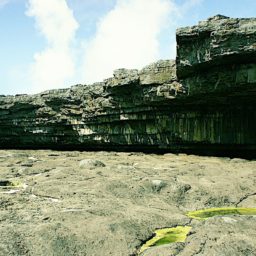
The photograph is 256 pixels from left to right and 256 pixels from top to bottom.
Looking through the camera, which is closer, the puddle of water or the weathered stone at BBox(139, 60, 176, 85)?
the puddle of water

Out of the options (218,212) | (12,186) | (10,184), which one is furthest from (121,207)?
(10,184)

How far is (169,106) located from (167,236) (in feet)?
40.6

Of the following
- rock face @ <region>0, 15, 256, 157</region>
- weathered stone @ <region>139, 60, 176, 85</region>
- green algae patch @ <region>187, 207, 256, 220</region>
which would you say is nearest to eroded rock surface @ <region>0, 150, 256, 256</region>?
green algae patch @ <region>187, 207, 256, 220</region>

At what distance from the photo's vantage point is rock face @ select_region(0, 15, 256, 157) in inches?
574

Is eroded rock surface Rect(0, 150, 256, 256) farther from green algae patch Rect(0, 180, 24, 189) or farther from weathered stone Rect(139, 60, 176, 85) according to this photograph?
weathered stone Rect(139, 60, 176, 85)

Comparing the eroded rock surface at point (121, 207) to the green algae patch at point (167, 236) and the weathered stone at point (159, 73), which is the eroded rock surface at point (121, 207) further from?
the weathered stone at point (159, 73)

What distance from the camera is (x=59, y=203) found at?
974cm

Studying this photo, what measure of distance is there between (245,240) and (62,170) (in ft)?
32.2

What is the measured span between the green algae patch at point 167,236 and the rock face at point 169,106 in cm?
853

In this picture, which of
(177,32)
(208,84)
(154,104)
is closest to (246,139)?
(208,84)

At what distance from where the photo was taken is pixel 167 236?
7773 mm

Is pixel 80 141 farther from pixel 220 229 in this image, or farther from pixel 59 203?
pixel 220 229

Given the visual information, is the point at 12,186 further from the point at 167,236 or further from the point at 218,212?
the point at 218,212

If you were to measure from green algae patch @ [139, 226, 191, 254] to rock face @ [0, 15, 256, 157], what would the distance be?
8.53m
